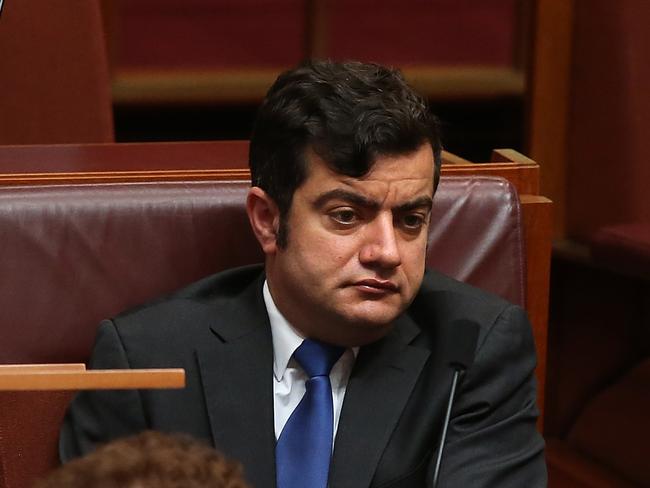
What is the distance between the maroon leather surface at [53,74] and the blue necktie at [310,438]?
2.01 ft

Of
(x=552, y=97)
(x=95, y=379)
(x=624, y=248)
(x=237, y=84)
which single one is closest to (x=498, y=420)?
(x=95, y=379)

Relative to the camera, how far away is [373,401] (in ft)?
2.71

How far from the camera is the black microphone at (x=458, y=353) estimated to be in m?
0.74

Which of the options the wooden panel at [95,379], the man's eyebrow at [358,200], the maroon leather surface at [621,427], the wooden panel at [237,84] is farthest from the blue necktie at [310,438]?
the wooden panel at [237,84]

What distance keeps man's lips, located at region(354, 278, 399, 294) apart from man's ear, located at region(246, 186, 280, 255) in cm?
7

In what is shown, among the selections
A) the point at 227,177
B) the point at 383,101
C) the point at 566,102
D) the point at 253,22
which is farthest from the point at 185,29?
the point at 383,101

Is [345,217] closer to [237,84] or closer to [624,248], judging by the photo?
[624,248]

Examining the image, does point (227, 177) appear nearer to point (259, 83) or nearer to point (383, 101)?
point (383, 101)

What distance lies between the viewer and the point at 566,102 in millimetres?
1423

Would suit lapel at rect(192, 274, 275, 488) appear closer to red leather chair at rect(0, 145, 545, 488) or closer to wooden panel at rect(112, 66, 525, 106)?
red leather chair at rect(0, 145, 545, 488)

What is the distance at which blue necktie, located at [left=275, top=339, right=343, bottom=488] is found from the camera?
2.65 feet

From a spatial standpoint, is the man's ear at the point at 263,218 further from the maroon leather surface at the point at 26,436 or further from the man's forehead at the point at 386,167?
the maroon leather surface at the point at 26,436

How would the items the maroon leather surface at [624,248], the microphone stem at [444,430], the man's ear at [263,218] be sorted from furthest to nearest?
the maroon leather surface at [624,248]
the man's ear at [263,218]
the microphone stem at [444,430]

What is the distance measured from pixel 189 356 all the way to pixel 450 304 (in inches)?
6.4
